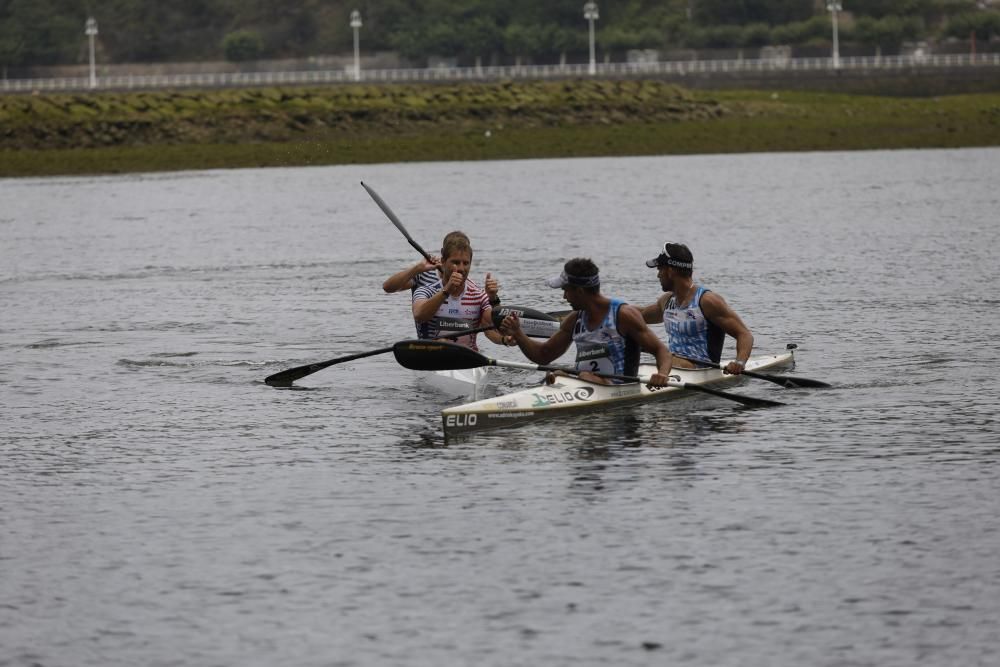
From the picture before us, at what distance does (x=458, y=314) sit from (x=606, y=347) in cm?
276

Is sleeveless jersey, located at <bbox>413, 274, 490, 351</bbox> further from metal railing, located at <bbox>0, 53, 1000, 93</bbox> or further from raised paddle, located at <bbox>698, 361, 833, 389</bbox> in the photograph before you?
metal railing, located at <bbox>0, 53, 1000, 93</bbox>

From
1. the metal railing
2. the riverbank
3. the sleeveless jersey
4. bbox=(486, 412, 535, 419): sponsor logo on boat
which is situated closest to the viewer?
bbox=(486, 412, 535, 419): sponsor logo on boat

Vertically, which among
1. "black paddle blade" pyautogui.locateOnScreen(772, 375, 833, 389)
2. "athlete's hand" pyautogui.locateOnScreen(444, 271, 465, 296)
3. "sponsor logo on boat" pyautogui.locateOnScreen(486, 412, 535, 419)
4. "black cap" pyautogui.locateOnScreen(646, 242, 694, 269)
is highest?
"black cap" pyautogui.locateOnScreen(646, 242, 694, 269)

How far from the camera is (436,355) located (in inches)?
763

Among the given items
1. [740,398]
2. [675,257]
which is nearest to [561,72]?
[675,257]

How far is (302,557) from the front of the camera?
13.5m

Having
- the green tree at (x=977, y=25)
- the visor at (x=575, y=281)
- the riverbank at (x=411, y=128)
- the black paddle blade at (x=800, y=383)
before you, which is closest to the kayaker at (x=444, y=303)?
the visor at (x=575, y=281)

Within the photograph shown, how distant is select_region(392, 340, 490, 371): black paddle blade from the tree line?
5569 inches

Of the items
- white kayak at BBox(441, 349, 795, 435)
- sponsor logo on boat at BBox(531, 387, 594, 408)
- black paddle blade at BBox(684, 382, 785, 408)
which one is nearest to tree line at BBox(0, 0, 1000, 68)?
black paddle blade at BBox(684, 382, 785, 408)

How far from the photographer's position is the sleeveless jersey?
20859 mm

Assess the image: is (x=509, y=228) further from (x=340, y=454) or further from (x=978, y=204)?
(x=340, y=454)

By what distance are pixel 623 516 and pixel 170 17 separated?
19035 cm

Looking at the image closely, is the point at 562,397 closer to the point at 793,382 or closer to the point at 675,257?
the point at 675,257

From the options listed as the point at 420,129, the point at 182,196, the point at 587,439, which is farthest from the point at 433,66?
the point at 587,439
